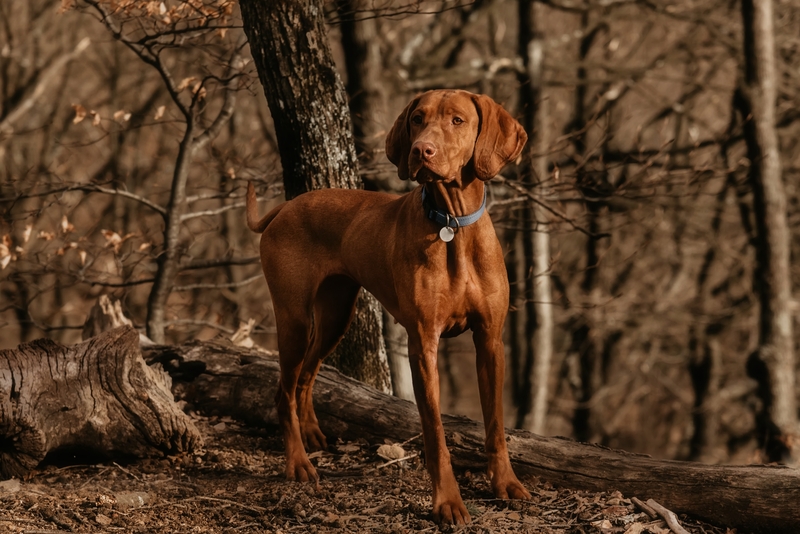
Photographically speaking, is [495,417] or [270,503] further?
[270,503]

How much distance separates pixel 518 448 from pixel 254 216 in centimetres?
207

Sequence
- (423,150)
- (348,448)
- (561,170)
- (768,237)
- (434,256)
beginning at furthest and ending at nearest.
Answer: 1. (561,170)
2. (768,237)
3. (348,448)
4. (434,256)
5. (423,150)

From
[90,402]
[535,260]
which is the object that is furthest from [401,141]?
[535,260]

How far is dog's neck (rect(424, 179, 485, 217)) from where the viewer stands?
4.48 metres

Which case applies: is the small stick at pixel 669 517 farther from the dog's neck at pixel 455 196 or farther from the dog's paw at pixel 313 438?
the dog's paw at pixel 313 438

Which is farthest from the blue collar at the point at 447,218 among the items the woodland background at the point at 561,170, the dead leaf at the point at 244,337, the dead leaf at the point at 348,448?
the woodland background at the point at 561,170

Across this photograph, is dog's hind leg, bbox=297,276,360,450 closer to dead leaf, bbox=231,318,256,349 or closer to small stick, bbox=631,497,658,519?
small stick, bbox=631,497,658,519

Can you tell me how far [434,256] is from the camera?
4504 millimetres

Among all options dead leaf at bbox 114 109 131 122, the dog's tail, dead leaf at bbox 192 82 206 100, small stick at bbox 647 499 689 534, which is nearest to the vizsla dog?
the dog's tail

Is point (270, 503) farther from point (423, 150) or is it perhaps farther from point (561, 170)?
point (561, 170)

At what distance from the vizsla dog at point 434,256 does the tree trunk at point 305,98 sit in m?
1.05

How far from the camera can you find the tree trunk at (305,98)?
6164mm

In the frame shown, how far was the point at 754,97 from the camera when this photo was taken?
10.1 m

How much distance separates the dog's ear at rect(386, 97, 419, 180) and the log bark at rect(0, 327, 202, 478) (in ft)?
6.97
